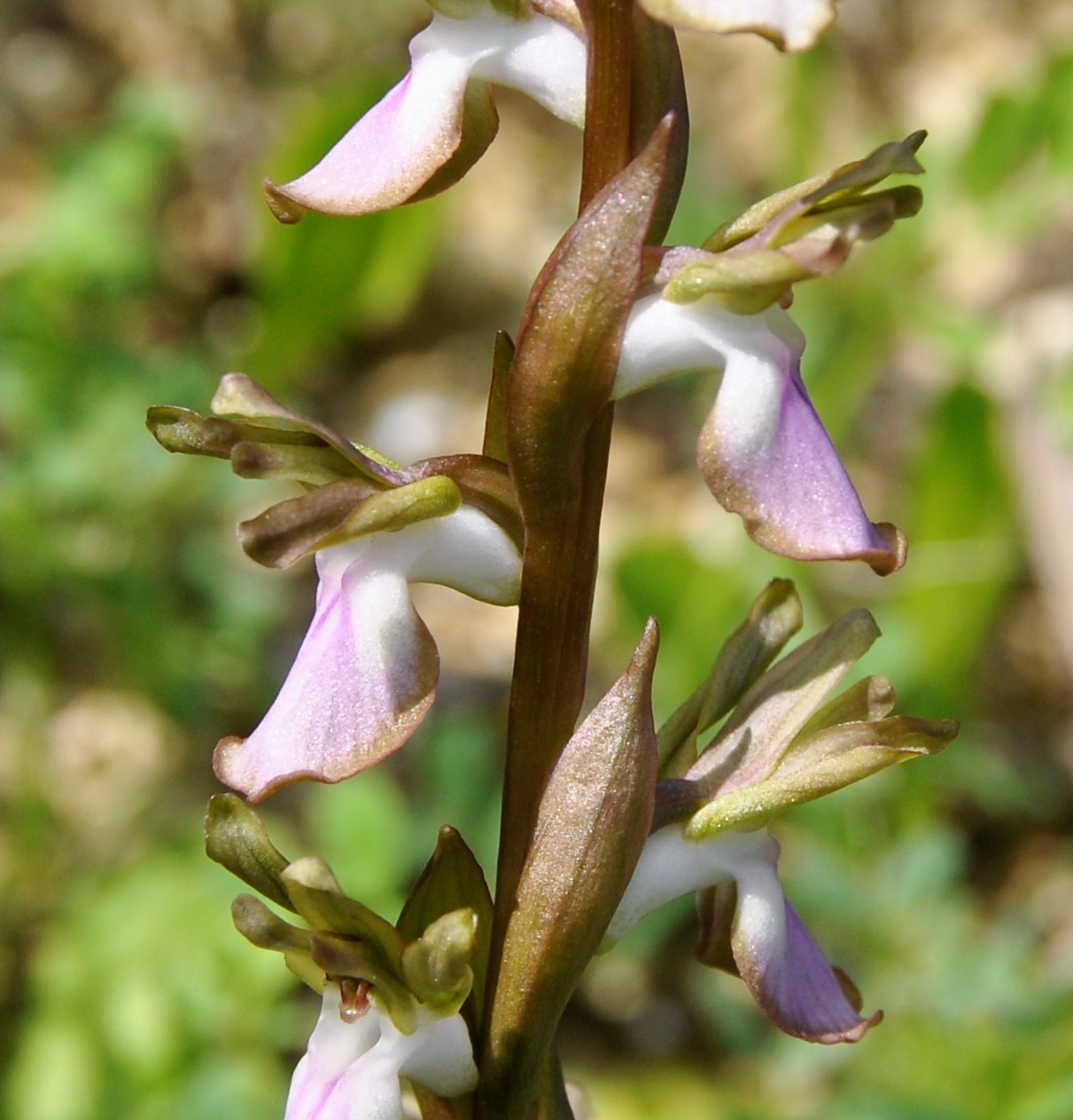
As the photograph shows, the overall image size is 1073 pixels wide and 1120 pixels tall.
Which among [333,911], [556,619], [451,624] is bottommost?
[451,624]

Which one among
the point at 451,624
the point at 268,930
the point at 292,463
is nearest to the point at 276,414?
the point at 292,463

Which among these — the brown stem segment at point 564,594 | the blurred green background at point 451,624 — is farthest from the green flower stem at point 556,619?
the blurred green background at point 451,624

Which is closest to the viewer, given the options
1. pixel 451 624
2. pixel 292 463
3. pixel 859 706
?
pixel 292 463

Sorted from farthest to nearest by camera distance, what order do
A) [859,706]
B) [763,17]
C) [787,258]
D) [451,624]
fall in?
[451,624] < [859,706] < [787,258] < [763,17]

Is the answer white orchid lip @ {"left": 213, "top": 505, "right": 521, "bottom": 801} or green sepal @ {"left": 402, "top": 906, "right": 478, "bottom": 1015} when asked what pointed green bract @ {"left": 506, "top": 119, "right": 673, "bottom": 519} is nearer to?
white orchid lip @ {"left": 213, "top": 505, "right": 521, "bottom": 801}

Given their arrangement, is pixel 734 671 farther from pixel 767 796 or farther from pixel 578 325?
pixel 578 325

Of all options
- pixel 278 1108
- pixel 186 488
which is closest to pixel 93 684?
pixel 186 488

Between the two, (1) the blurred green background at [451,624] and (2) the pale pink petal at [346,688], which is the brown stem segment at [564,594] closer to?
(2) the pale pink petal at [346,688]
